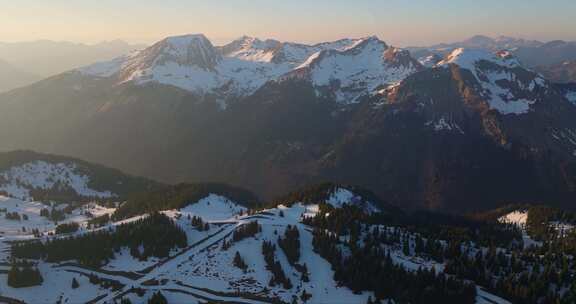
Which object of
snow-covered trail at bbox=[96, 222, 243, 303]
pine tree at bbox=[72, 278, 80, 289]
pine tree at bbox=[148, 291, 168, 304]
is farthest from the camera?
pine tree at bbox=[72, 278, 80, 289]

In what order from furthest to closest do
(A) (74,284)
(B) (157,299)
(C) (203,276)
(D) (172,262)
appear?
(D) (172,262) → (C) (203,276) → (A) (74,284) → (B) (157,299)

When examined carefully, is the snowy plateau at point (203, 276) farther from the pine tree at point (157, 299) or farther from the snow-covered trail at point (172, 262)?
the pine tree at point (157, 299)

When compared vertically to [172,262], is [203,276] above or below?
below

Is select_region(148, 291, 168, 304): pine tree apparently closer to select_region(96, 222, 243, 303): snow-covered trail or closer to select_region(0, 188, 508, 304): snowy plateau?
select_region(0, 188, 508, 304): snowy plateau

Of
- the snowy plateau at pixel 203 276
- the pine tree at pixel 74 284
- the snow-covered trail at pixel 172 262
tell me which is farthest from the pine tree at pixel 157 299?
the pine tree at pixel 74 284

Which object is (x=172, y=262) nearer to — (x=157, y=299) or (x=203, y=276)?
(x=203, y=276)

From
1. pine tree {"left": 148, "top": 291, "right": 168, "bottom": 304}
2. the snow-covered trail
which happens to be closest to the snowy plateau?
the snow-covered trail

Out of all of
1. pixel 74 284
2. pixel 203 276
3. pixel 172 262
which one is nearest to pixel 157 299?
pixel 203 276

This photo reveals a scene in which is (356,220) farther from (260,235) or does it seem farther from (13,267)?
(13,267)

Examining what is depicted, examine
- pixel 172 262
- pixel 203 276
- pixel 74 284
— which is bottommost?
pixel 203 276

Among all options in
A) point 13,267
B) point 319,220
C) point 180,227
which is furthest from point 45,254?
Answer: point 319,220

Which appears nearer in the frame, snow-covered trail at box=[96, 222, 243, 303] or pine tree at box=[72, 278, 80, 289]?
snow-covered trail at box=[96, 222, 243, 303]
